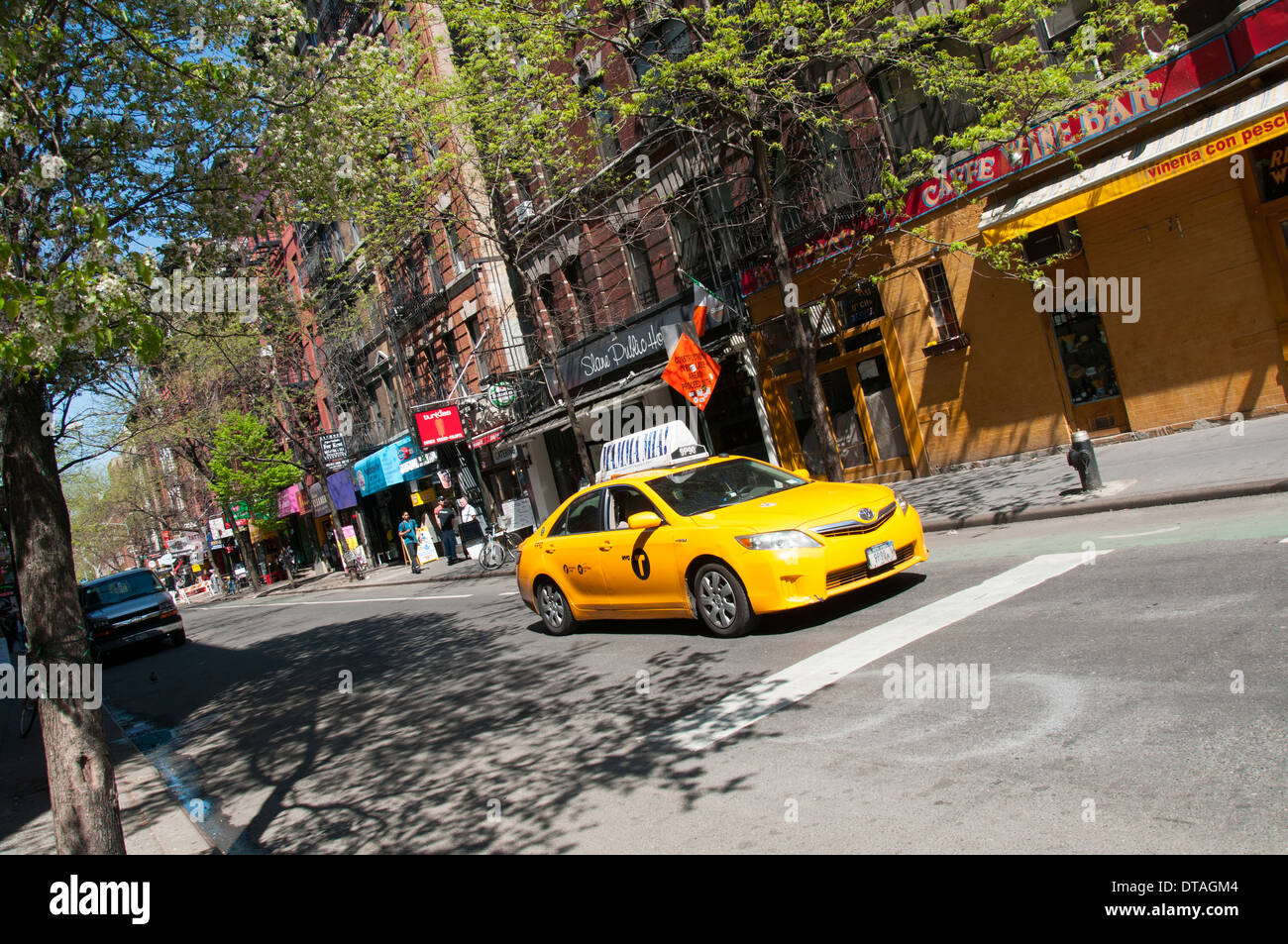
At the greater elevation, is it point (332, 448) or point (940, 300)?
point (332, 448)

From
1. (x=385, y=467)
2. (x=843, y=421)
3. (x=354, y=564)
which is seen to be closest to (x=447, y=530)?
(x=354, y=564)

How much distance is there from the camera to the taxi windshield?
8656 mm

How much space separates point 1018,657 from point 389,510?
1417 inches

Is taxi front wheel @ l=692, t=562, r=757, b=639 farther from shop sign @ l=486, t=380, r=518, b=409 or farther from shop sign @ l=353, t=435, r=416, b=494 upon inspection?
shop sign @ l=353, t=435, r=416, b=494

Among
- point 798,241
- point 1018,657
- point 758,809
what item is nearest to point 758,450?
point 798,241

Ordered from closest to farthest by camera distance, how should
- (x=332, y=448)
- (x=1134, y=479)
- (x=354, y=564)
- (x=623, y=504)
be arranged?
(x=623, y=504)
(x=1134, y=479)
(x=354, y=564)
(x=332, y=448)

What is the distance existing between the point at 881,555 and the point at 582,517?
3.51 meters

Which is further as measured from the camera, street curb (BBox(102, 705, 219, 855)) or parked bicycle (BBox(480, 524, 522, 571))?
parked bicycle (BBox(480, 524, 522, 571))

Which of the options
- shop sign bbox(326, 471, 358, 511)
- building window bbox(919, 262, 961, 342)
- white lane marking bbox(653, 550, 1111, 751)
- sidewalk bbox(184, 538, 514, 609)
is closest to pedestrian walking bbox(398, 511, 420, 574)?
sidewalk bbox(184, 538, 514, 609)

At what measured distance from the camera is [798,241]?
1798 cm

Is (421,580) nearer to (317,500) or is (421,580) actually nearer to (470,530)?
(470,530)

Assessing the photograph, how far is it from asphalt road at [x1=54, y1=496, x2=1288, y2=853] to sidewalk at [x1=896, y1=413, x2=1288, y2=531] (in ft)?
1.72

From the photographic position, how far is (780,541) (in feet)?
24.7

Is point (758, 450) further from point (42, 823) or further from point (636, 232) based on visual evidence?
point (42, 823)
